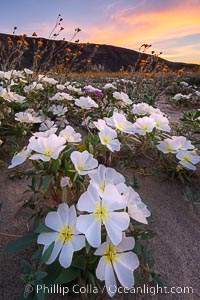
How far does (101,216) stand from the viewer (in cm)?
100

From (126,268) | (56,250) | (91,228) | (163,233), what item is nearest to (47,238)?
(56,250)

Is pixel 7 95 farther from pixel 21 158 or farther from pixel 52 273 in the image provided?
pixel 52 273

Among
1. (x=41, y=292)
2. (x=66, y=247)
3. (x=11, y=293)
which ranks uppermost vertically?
(x=66, y=247)

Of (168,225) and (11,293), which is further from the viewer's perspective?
(168,225)

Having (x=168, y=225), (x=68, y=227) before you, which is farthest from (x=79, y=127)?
(x=68, y=227)

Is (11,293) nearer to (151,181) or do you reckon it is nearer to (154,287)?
(154,287)

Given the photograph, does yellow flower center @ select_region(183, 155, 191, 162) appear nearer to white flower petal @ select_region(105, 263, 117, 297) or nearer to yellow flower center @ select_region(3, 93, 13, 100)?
white flower petal @ select_region(105, 263, 117, 297)

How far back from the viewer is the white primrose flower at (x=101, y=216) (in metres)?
0.97

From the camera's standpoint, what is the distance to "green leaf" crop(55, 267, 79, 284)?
1.03 metres

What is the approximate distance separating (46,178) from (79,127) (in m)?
1.73

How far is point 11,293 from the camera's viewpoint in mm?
1208

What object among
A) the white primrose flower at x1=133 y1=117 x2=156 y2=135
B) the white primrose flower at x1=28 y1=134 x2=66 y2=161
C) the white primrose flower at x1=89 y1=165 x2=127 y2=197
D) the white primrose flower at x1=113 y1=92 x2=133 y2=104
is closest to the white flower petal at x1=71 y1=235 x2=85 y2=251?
the white primrose flower at x1=89 y1=165 x2=127 y2=197

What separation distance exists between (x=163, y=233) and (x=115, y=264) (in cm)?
62

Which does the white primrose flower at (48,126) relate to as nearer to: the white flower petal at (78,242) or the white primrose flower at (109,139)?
the white primrose flower at (109,139)
